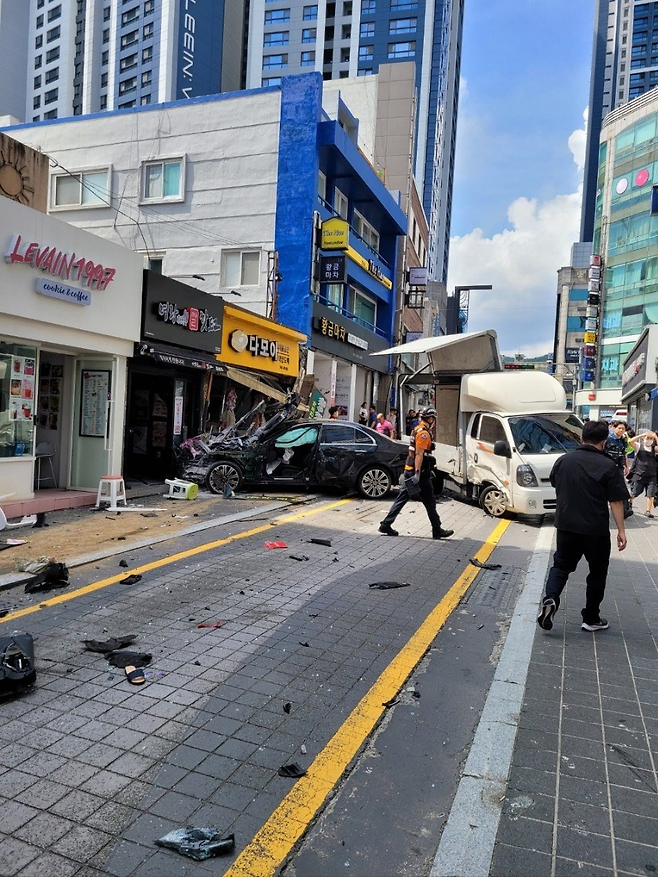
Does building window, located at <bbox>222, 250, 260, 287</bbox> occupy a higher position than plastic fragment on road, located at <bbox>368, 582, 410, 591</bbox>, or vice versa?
building window, located at <bbox>222, 250, 260, 287</bbox>

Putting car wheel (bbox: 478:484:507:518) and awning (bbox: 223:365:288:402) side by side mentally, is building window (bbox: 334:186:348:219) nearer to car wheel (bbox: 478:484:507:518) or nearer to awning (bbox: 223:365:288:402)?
awning (bbox: 223:365:288:402)

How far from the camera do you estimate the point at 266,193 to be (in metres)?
22.4

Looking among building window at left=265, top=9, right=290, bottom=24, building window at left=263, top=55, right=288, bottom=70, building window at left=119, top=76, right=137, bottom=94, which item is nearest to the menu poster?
building window at left=119, top=76, right=137, bottom=94

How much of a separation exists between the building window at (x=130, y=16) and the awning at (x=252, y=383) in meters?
78.1

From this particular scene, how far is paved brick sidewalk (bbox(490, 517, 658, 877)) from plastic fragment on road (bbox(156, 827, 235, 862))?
3.61 feet

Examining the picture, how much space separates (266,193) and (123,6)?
75.2 metres

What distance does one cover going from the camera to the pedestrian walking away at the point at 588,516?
5.00 metres

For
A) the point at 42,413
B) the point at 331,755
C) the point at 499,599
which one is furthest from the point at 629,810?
the point at 42,413

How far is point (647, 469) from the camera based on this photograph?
11672mm

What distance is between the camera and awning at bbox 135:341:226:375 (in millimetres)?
12289

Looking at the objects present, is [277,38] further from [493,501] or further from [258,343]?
[493,501]

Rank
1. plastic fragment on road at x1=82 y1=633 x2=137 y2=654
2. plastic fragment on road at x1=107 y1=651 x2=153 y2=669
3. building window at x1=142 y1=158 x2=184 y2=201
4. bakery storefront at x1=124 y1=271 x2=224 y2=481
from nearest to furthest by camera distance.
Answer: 1. plastic fragment on road at x1=107 y1=651 x2=153 y2=669
2. plastic fragment on road at x1=82 y1=633 x2=137 y2=654
3. bakery storefront at x1=124 y1=271 x2=224 y2=481
4. building window at x1=142 y1=158 x2=184 y2=201

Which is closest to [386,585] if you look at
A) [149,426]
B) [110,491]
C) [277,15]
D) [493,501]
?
[493,501]

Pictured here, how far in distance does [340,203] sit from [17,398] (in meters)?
21.1
